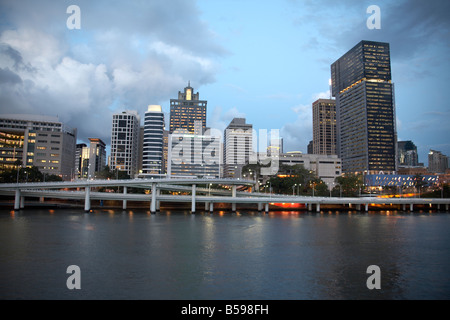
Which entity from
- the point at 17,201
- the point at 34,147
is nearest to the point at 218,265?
the point at 17,201

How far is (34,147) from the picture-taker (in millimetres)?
173375

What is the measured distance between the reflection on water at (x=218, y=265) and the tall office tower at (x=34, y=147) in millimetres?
141809

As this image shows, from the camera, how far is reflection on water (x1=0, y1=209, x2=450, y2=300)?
2322cm

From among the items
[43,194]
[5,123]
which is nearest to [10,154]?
[5,123]

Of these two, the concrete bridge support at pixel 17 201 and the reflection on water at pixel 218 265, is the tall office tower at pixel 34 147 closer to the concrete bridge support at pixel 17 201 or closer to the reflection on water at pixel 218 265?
the concrete bridge support at pixel 17 201

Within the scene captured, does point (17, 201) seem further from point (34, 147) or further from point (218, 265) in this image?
point (34, 147)

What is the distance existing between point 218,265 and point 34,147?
178m

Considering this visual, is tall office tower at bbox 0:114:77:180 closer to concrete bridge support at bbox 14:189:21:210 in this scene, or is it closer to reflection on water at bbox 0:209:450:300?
concrete bridge support at bbox 14:189:21:210

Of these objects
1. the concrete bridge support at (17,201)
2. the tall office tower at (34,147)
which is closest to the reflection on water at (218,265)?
the concrete bridge support at (17,201)

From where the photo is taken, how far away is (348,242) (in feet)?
149

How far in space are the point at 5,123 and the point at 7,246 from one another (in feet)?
601

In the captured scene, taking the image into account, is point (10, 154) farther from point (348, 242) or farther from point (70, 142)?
point (348, 242)

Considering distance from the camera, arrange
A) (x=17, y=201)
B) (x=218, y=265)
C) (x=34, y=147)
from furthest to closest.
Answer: (x=34, y=147)
(x=17, y=201)
(x=218, y=265)

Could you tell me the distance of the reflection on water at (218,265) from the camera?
23219 mm
